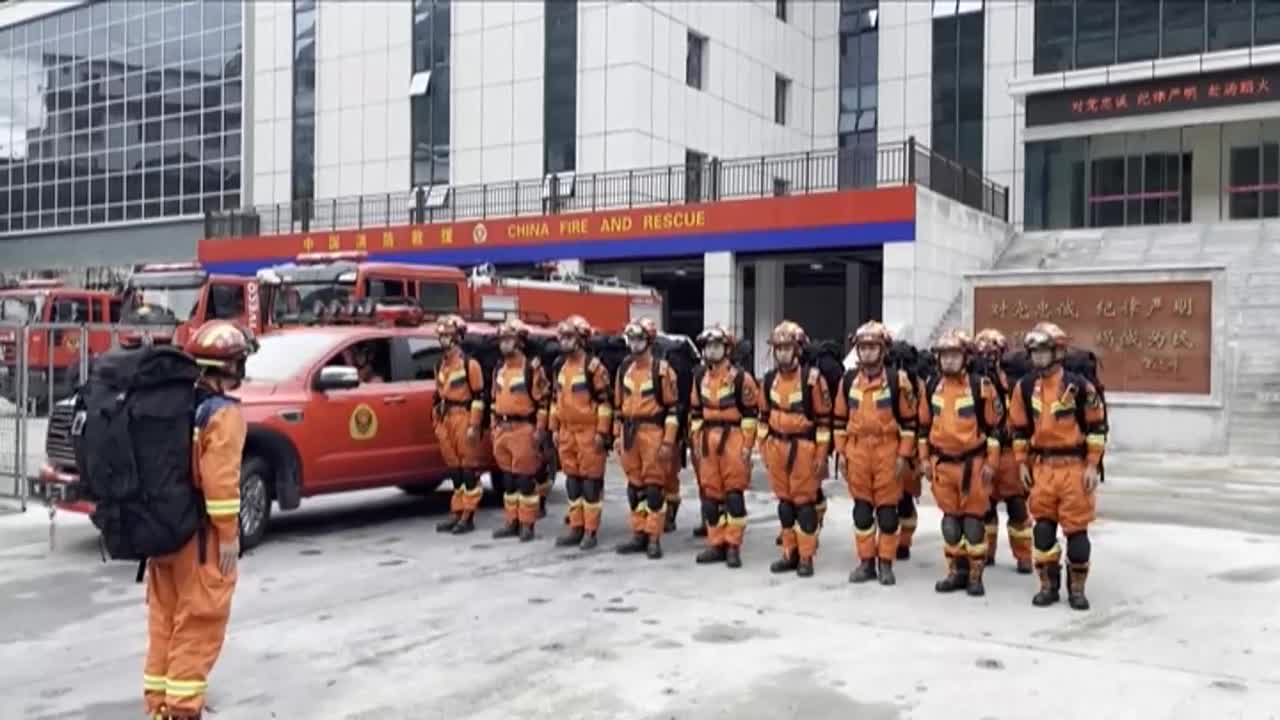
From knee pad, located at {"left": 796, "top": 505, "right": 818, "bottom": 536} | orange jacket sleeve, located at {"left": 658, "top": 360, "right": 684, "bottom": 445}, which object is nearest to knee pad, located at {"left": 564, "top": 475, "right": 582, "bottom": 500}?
orange jacket sleeve, located at {"left": 658, "top": 360, "right": 684, "bottom": 445}

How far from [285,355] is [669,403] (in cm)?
366

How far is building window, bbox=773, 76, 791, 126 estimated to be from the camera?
36.2 metres

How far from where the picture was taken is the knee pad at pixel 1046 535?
7809 mm

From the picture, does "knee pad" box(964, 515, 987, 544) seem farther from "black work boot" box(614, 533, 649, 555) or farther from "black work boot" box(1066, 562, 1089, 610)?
"black work boot" box(614, 533, 649, 555)

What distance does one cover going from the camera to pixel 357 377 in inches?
408

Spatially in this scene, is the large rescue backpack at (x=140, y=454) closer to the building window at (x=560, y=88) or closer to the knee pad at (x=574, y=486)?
the knee pad at (x=574, y=486)

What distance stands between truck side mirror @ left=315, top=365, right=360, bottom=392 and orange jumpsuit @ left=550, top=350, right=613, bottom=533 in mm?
1813

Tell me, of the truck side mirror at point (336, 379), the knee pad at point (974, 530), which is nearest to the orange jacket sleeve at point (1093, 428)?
the knee pad at point (974, 530)

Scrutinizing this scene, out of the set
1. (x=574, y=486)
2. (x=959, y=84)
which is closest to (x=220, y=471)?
(x=574, y=486)

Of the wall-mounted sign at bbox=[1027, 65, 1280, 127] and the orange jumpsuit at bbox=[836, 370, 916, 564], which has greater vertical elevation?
the wall-mounted sign at bbox=[1027, 65, 1280, 127]

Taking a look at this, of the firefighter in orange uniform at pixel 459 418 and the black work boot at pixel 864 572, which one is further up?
the firefighter in orange uniform at pixel 459 418

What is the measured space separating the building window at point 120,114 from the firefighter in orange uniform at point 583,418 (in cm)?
3151

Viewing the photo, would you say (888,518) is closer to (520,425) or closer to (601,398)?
(601,398)

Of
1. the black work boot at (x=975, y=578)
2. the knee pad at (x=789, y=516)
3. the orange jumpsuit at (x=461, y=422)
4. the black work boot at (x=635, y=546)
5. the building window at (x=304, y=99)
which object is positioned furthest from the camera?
the building window at (x=304, y=99)
